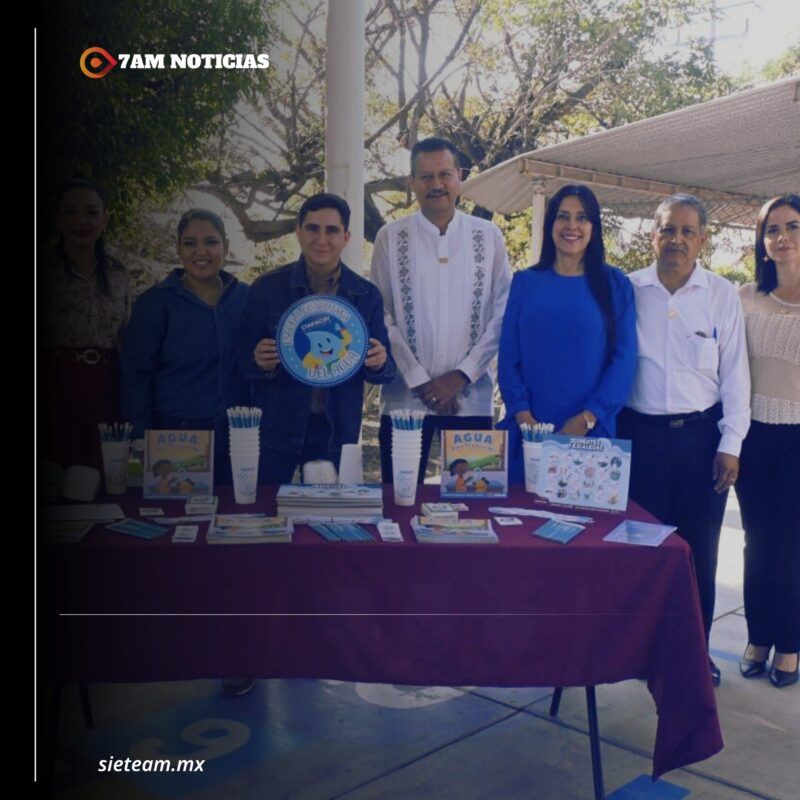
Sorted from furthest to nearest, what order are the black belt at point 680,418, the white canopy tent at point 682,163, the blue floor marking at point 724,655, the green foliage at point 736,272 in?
the green foliage at point 736,272, the white canopy tent at point 682,163, the blue floor marking at point 724,655, the black belt at point 680,418

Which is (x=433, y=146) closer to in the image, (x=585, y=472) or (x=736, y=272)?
→ (x=585, y=472)

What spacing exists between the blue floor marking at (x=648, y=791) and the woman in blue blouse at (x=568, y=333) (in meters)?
0.72

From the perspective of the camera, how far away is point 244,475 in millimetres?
1729

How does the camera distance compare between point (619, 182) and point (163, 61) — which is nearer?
point (163, 61)

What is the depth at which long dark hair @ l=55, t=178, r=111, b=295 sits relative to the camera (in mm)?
1502

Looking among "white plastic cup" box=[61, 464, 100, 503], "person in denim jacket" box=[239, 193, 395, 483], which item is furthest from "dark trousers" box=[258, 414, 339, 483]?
"white plastic cup" box=[61, 464, 100, 503]

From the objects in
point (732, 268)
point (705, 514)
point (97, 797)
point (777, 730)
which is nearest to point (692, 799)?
point (777, 730)

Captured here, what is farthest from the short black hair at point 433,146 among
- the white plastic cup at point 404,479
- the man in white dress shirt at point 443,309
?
the white plastic cup at point 404,479

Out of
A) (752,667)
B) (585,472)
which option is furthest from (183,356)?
(752,667)

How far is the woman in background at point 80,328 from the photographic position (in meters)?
1.46

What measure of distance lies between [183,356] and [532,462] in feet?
2.88

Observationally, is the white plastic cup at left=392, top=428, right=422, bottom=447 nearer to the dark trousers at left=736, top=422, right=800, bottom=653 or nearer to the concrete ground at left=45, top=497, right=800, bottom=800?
the concrete ground at left=45, top=497, right=800, bottom=800

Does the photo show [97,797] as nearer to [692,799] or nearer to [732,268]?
[692,799]

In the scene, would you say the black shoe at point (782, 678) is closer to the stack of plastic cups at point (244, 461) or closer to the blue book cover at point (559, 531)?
the blue book cover at point (559, 531)
